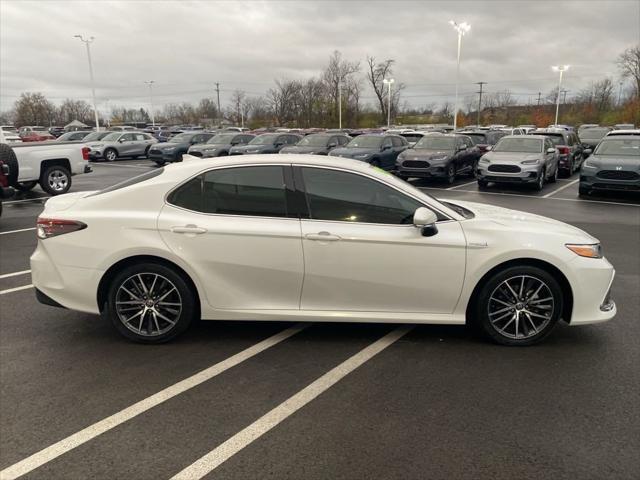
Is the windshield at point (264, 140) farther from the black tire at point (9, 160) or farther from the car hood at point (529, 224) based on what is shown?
the car hood at point (529, 224)

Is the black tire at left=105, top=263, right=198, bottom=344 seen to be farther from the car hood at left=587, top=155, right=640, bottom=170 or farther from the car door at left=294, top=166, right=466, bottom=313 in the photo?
the car hood at left=587, top=155, right=640, bottom=170

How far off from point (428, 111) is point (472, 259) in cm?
9265

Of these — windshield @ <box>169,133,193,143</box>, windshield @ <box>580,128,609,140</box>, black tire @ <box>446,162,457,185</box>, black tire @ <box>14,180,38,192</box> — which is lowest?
black tire @ <box>446,162,457,185</box>

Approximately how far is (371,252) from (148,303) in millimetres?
1895

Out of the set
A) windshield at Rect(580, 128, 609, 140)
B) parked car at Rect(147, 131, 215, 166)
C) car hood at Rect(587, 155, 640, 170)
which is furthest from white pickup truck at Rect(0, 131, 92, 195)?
windshield at Rect(580, 128, 609, 140)

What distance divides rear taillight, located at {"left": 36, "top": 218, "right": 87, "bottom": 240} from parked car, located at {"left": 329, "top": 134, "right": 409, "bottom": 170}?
13.8m

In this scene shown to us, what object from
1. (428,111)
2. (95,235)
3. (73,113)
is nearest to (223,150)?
(95,235)

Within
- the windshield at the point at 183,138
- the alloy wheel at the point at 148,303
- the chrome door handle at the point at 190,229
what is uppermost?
the chrome door handle at the point at 190,229

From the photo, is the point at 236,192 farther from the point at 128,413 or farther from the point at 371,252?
the point at 128,413

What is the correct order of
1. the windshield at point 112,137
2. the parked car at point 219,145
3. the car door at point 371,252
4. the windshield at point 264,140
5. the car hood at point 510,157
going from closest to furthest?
1. the car door at point 371,252
2. the car hood at point 510,157
3. the parked car at point 219,145
4. the windshield at point 264,140
5. the windshield at point 112,137

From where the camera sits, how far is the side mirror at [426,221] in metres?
3.87

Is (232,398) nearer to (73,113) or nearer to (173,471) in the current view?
(173,471)

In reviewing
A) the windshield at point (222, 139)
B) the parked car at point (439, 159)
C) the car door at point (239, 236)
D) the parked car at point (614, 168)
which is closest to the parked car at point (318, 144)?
the parked car at point (439, 159)

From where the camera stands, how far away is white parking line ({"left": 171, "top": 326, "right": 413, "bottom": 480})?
8.86 feet
